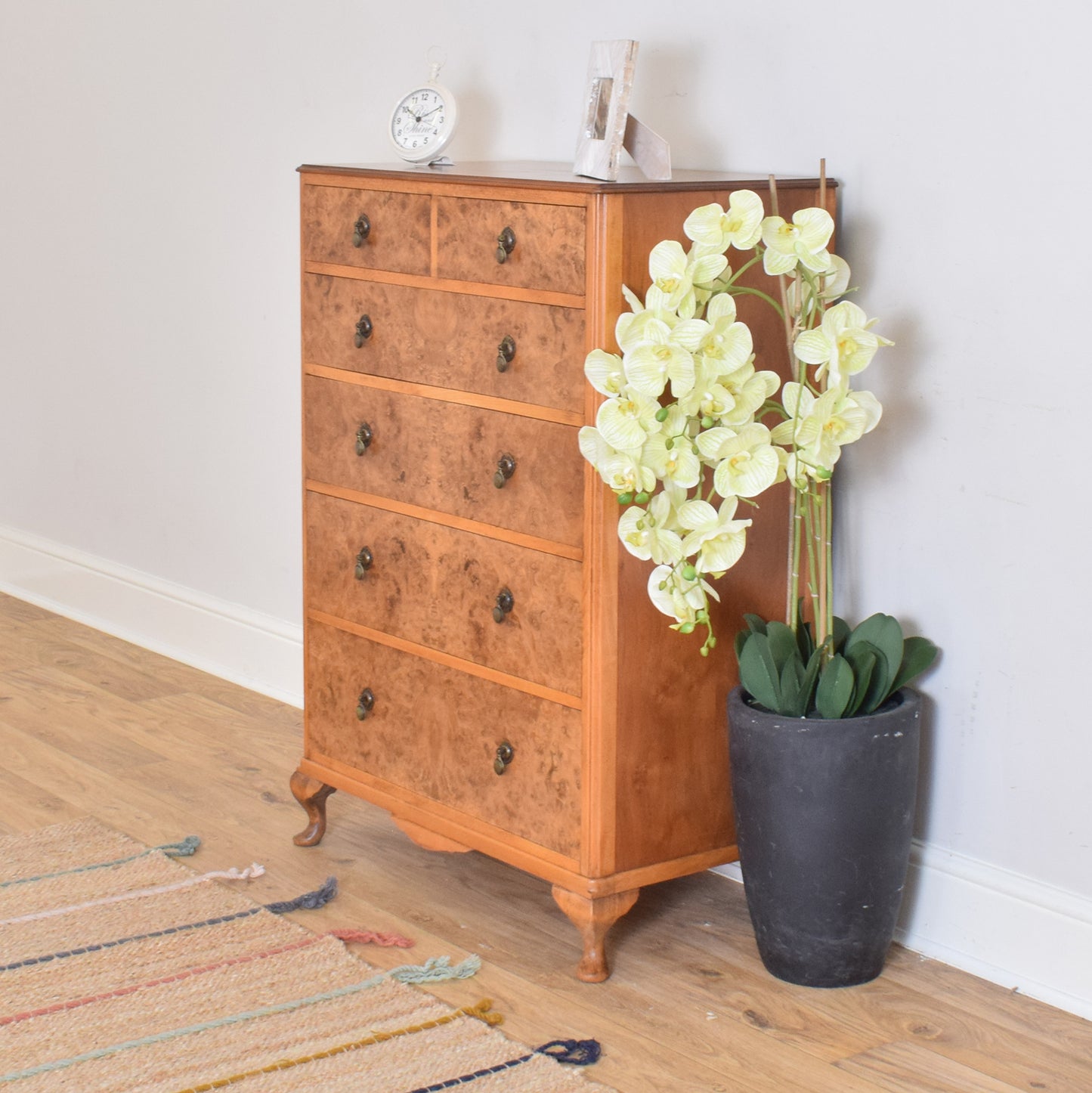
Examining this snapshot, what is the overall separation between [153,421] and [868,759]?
2.23 m

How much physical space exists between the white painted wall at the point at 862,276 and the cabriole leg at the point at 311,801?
742 millimetres

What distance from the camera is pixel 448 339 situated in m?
2.16

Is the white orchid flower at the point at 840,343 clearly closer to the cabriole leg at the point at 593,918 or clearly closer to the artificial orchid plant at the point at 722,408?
Result: the artificial orchid plant at the point at 722,408

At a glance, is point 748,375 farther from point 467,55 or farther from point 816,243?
point 467,55

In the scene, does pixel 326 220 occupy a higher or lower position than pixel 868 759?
higher

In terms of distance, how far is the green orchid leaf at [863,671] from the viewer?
200 cm

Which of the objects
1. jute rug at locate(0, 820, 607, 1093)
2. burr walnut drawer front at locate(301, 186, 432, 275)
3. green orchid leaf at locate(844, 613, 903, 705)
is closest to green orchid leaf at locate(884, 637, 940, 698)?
green orchid leaf at locate(844, 613, 903, 705)

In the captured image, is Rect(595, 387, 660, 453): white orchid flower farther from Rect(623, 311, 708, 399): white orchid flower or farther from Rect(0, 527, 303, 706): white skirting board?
Rect(0, 527, 303, 706): white skirting board

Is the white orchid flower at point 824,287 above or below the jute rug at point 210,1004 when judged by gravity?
above

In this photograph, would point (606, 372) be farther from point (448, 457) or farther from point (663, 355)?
point (448, 457)

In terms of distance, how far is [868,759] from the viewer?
1.96 meters

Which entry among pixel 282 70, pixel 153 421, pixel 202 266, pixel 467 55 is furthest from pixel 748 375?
pixel 153 421

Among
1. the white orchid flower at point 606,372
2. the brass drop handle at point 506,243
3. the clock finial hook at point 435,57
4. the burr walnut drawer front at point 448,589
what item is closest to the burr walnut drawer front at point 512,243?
the brass drop handle at point 506,243

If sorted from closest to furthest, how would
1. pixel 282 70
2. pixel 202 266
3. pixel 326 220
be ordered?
1. pixel 326 220
2. pixel 282 70
3. pixel 202 266
